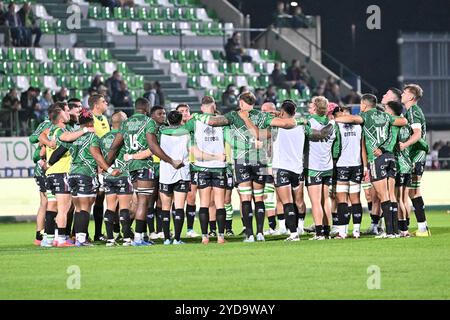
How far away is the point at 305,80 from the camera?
37781mm

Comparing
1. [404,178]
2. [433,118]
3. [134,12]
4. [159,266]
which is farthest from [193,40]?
[159,266]

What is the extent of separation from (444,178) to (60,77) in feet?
34.8

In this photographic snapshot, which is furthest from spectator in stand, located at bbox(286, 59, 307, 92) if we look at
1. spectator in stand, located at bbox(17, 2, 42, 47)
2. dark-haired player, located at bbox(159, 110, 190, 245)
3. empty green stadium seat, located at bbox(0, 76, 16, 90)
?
dark-haired player, located at bbox(159, 110, 190, 245)

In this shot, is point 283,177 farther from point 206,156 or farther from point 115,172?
point 115,172

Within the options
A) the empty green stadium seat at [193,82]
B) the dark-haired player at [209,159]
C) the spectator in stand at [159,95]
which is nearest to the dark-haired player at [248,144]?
the dark-haired player at [209,159]

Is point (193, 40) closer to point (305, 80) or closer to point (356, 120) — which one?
point (305, 80)

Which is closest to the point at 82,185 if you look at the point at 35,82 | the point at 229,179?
the point at 229,179

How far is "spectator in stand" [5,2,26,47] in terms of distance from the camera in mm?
33688

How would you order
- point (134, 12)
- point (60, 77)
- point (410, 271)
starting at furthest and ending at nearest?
point (134, 12) < point (60, 77) < point (410, 271)

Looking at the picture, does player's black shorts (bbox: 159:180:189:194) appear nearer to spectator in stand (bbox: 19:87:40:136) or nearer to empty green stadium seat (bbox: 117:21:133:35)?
spectator in stand (bbox: 19:87:40:136)

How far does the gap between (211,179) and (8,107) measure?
12.1 meters

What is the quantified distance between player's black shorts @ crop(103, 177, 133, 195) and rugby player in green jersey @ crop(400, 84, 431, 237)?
4291 mm

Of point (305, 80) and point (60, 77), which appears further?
point (305, 80)

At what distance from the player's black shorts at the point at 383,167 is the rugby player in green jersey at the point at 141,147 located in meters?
2.97
